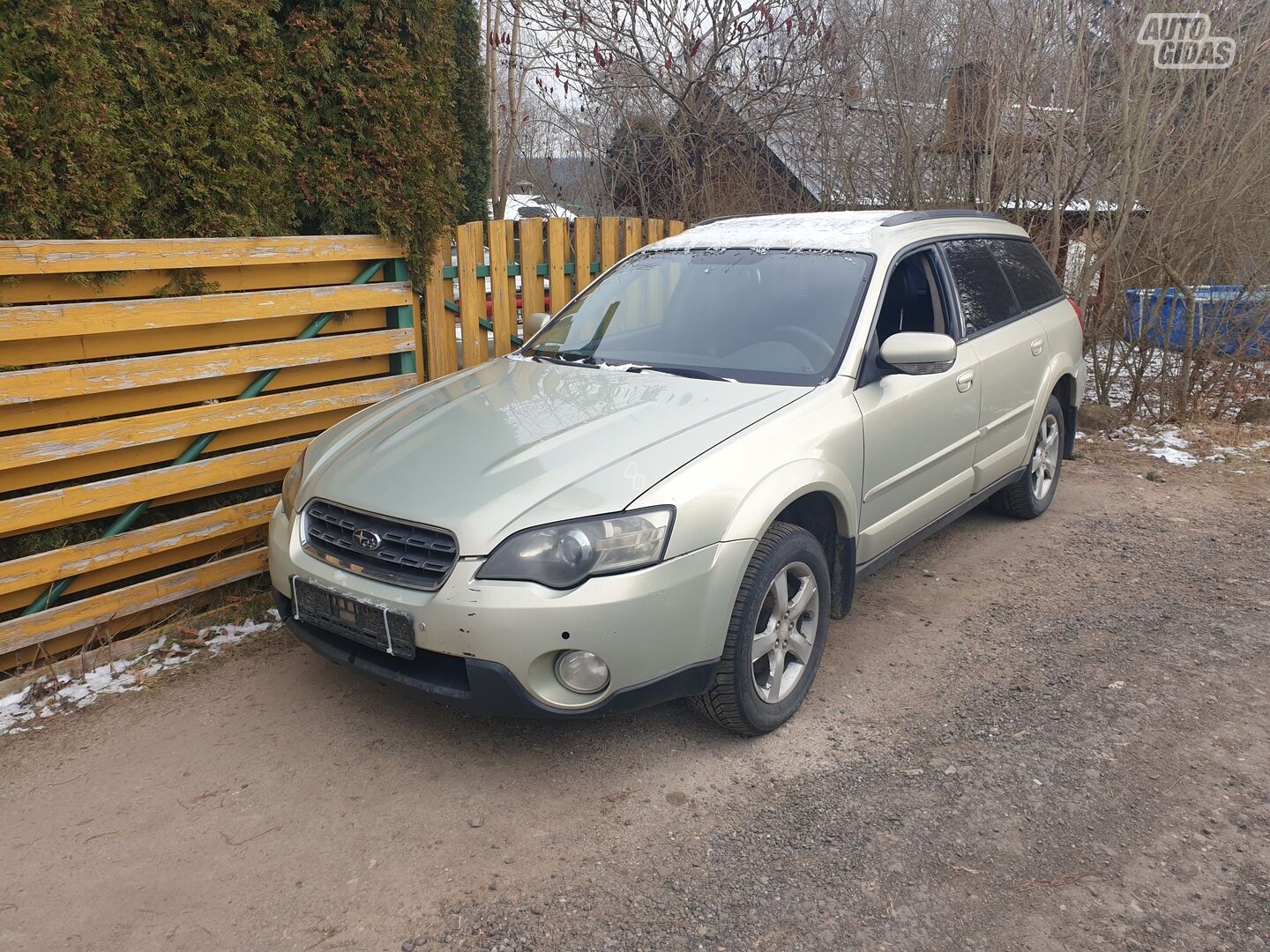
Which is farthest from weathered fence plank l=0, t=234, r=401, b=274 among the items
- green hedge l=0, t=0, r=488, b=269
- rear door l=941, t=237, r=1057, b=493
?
rear door l=941, t=237, r=1057, b=493

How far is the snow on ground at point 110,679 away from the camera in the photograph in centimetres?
360

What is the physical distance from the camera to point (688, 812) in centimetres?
293

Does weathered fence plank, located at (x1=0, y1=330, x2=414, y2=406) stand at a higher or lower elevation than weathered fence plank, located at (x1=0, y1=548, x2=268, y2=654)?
higher

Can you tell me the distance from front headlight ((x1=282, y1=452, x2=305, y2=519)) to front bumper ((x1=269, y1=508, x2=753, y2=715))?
0.59 metres

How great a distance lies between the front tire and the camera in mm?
3068

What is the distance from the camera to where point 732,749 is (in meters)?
3.26

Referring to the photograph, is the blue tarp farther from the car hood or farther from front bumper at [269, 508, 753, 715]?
front bumper at [269, 508, 753, 715]

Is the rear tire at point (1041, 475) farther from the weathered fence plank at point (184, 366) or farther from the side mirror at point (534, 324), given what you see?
the weathered fence plank at point (184, 366)

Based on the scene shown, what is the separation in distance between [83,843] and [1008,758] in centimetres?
301

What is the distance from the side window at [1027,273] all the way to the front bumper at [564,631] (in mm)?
3181

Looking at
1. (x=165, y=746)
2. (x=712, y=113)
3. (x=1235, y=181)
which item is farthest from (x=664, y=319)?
(x=712, y=113)

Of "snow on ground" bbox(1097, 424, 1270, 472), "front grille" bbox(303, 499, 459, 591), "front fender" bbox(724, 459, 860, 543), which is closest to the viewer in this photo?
"front grille" bbox(303, 499, 459, 591)

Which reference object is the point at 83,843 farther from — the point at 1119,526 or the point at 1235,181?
the point at 1235,181

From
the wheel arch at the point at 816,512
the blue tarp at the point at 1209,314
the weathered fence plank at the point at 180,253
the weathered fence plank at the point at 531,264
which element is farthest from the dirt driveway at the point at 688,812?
the blue tarp at the point at 1209,314
